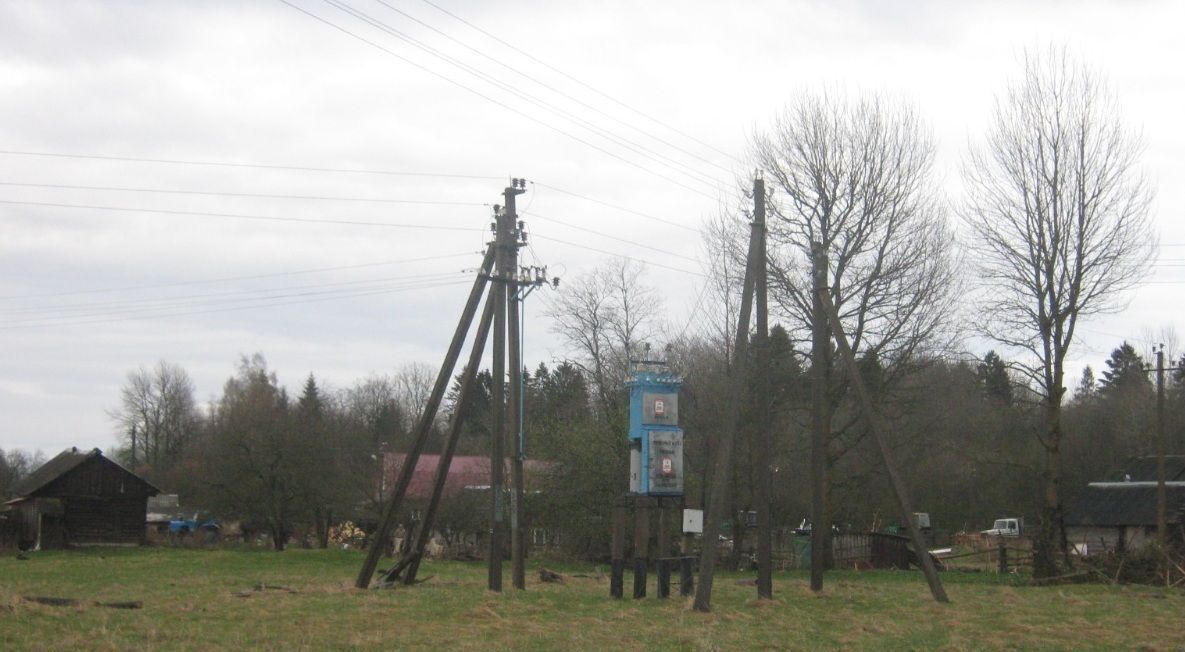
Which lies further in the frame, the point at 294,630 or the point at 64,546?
the point at 64,546

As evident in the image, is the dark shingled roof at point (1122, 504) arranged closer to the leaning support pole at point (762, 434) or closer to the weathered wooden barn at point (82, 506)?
the leaning support pole at point (762, 434)

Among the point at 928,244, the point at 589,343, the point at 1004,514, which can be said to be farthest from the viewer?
the point at 1004,514

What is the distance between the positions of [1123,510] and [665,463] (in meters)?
25.5

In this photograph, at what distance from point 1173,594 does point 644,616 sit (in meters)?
13.5

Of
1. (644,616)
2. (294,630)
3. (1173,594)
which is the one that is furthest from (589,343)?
(294,630)

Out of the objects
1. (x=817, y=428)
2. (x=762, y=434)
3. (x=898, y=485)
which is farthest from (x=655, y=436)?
(x=898, y=485)

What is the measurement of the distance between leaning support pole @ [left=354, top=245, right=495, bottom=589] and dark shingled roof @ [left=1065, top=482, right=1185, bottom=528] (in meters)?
26.4

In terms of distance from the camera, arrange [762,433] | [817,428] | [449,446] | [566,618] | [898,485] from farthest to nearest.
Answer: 1. [449,446]
2. [817,428]
3. [898,485]
4. [762,433]
5. [566,618]

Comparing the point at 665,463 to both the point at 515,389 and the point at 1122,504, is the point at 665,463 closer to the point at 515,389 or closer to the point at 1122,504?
the point at 515,389

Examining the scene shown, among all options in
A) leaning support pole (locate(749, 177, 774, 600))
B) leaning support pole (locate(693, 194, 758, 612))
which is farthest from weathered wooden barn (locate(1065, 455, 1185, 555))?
leaning support pole (locate(693, 194, 758, 612))

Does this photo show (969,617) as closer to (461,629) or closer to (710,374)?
(461,629)

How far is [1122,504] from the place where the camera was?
40781 mm

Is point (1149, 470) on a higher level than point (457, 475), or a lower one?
higher

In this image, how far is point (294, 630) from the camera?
1429cm
